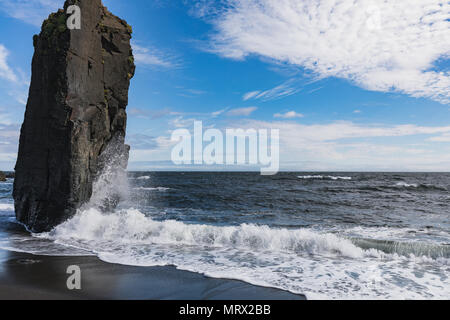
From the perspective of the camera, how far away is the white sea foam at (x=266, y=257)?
6.10 meters

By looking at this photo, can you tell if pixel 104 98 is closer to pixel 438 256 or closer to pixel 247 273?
pixel 247 273

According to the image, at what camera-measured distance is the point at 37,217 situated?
11180 millimetres

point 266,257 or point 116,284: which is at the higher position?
point 116,284

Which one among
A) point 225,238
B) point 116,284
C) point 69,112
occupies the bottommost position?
point 225,238

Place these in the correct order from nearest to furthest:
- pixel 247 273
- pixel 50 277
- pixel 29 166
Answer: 1. pixel 50 277
2. pixel 247 273
3. pixel 29 166

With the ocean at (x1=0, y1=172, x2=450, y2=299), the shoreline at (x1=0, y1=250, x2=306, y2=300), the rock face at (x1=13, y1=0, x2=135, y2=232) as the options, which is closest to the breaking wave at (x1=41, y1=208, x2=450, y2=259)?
the ocean at (x1=0, y1=172, x2=450, y2=299)

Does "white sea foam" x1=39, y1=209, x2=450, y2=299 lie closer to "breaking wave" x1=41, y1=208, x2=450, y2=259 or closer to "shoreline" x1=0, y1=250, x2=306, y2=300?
"breaking wave" x1=41, y1=208, x2=450, y2=259

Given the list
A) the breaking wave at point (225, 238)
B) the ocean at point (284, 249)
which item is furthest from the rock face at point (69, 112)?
the ocean at point (284, 249)

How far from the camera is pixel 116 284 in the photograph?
585cm

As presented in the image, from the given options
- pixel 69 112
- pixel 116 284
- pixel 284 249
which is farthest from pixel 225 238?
pixel 69 112

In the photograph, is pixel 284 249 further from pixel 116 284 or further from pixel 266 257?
pixel 116 284

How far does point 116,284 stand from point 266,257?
4246mm

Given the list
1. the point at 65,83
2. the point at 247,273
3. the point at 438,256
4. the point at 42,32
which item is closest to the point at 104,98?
the point at 65,83
